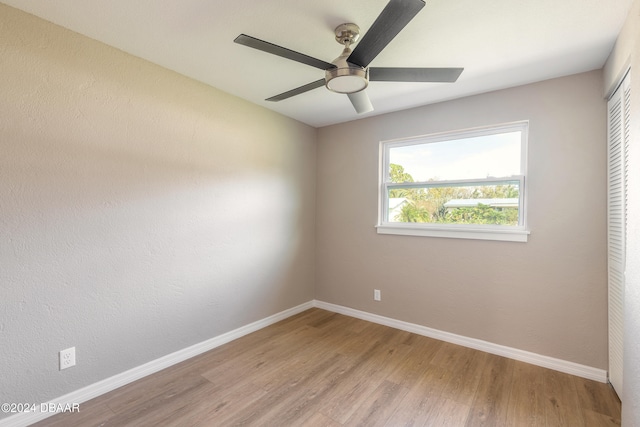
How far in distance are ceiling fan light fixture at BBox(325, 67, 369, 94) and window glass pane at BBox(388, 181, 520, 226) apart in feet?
5.33

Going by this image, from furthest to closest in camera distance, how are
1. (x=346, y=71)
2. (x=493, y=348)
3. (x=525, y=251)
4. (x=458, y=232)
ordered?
1. (x=458, y=232)
2. (x=493, y=348)
3. (x=525, y=251)
4. (x=346, y=71)

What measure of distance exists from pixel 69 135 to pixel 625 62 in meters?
3.42

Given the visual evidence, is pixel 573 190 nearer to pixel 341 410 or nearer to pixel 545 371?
pixel 545 371

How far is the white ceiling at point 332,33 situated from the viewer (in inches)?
61.3

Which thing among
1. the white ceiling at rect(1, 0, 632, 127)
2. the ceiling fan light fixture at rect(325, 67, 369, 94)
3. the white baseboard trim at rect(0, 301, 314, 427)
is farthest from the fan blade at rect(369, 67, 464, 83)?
the white baseboard trim at rect(0, 301, 314, 427)

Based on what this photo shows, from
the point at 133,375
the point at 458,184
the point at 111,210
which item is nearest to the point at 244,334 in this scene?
the point at 133,375

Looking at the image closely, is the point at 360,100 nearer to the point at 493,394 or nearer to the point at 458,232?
the point at 458,232

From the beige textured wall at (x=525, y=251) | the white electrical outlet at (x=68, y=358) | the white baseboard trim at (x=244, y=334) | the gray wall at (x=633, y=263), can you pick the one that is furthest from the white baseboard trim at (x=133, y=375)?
the gray wall at (x=633, y=263)

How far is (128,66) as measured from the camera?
206 centimetres

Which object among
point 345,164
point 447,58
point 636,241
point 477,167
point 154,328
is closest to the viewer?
point 636,241

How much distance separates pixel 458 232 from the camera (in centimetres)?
274

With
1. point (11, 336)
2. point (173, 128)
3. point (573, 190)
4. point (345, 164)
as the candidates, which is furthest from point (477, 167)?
point (11, 336)

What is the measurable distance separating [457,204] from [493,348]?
136 centimetres

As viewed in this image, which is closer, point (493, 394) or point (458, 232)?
point (493, 394)
